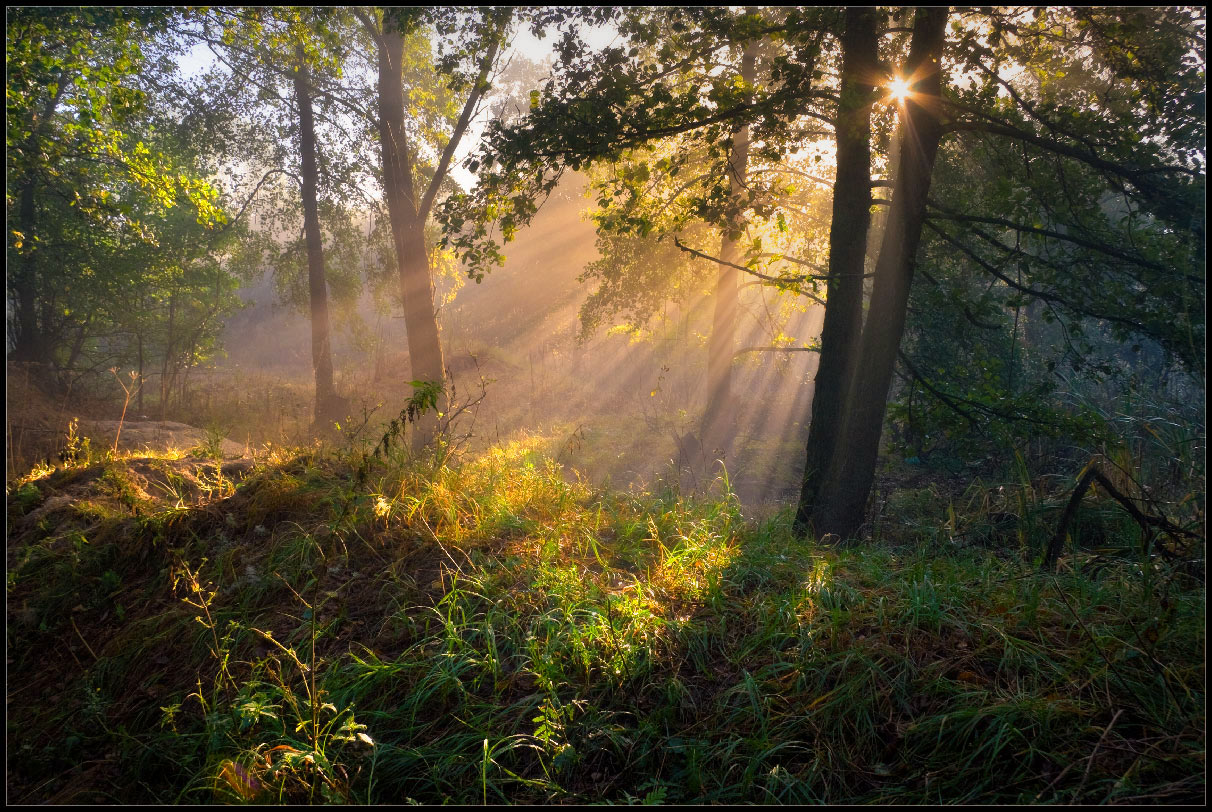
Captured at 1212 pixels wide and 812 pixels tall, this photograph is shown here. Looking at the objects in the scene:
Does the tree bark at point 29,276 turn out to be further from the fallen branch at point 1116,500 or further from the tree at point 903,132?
the fallen branch at point 1116,500

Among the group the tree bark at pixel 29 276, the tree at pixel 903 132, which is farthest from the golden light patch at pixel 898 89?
the tree bark at pixel 29 276

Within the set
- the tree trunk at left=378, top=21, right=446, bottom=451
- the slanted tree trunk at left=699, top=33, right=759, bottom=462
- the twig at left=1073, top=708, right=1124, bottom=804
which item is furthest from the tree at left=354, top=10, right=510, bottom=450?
the twig at left=1073, top=708, right=1124, bottom=804

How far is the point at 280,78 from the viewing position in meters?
14.3

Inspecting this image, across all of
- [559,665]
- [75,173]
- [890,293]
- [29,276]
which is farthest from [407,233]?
[559,665]

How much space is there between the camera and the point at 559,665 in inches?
113

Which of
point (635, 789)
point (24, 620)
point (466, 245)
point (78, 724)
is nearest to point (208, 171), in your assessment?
point (466, 245)

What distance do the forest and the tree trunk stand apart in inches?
2.7

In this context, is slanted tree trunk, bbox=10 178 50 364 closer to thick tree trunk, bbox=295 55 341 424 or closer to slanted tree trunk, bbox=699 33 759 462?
thick tree trunk, bbox=295 55 341 424

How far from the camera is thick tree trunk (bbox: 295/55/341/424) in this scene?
1462cm

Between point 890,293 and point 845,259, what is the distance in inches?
23.3

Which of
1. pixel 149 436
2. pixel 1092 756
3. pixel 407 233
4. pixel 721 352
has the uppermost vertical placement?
pixel 407 233

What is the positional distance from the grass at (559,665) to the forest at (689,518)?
0.07 ft

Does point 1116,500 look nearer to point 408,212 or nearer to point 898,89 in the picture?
point 898,89

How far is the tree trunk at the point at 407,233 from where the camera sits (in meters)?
10.5
